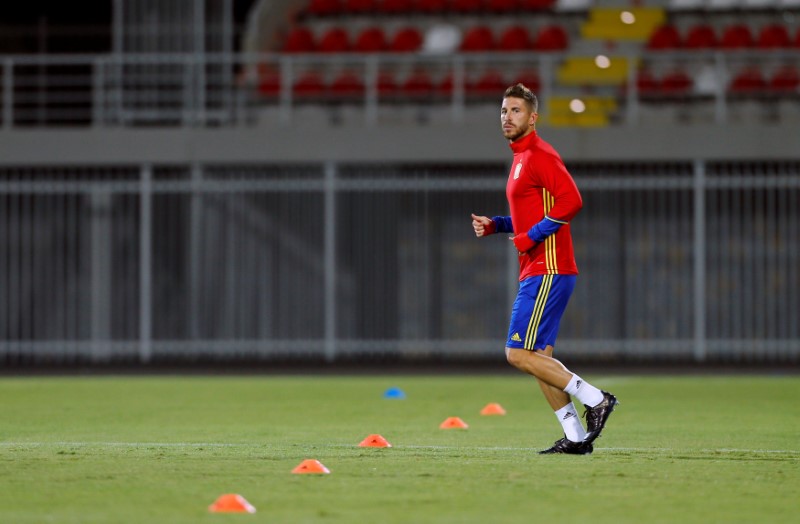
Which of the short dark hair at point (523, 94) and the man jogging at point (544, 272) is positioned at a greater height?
the short dark hair at point (523, 94)

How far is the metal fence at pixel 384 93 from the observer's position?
21234mm

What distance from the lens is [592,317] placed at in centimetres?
2122

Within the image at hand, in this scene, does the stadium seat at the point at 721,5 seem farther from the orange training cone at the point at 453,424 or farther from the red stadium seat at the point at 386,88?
the orange training cone at the point at 453,424

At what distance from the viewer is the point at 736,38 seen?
944 inches

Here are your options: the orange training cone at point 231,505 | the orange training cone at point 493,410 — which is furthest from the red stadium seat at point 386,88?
the orange training cone at point 231,505

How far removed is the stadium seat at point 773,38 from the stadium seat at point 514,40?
12.3 feet

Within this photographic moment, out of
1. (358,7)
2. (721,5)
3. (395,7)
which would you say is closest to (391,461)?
(358,7)

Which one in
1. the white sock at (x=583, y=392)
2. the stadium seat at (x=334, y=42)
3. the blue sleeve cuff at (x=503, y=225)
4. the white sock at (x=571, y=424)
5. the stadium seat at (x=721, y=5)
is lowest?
the white sock at (x=571, y=424)

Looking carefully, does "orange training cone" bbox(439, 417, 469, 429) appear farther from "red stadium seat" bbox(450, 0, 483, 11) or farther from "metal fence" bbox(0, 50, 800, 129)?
"red stadium seat" bbox(450, 0, 483, 11)

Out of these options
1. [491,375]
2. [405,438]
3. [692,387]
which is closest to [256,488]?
[405,438]

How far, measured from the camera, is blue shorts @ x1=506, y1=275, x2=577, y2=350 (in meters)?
7.78

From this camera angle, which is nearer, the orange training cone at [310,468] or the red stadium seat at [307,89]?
the orange training cone at [310,468]

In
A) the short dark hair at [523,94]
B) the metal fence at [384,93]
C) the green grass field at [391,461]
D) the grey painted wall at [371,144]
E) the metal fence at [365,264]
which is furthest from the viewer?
the metal fence at [384,93]

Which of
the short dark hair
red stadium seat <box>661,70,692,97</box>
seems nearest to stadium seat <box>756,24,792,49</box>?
red stadium seat <box>661,70,692,97</box>
